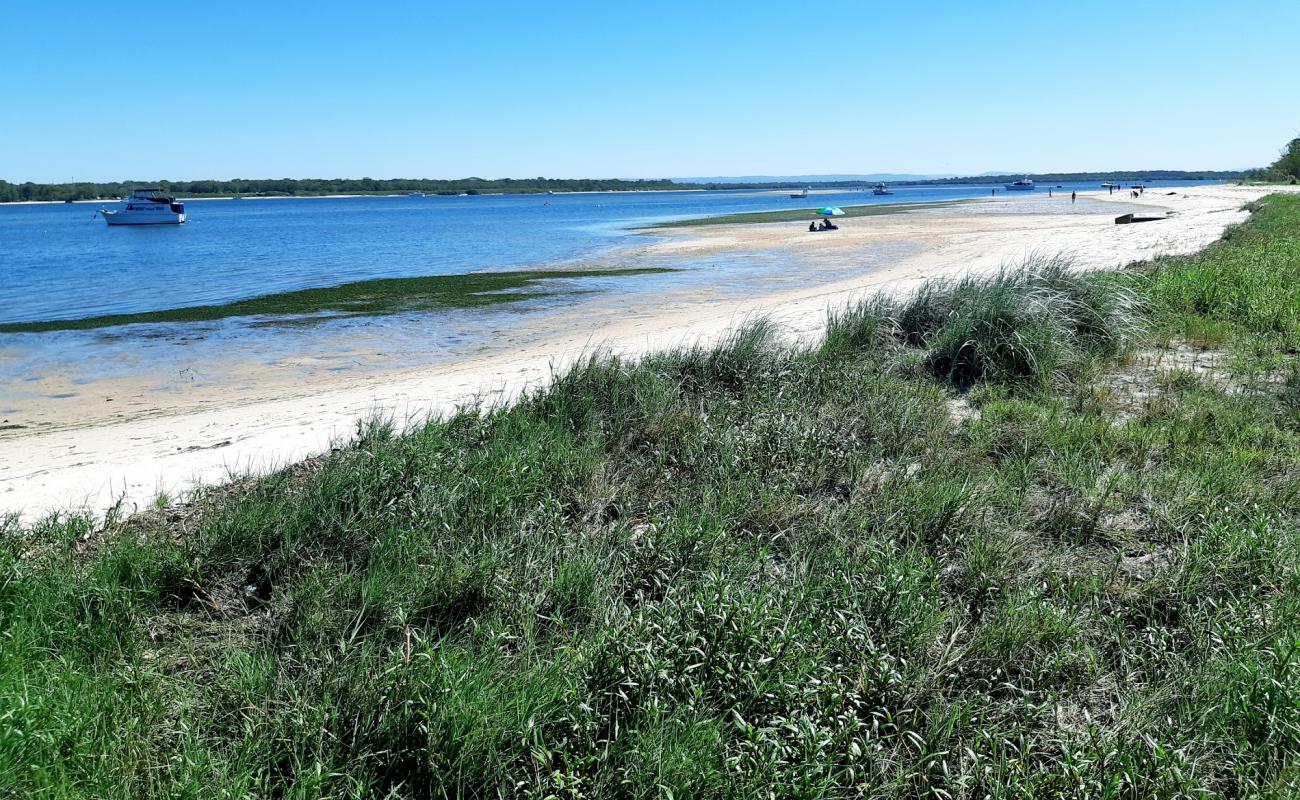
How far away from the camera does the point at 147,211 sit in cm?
6956

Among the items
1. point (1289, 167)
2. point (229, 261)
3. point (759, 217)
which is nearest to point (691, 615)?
point (229, 261)

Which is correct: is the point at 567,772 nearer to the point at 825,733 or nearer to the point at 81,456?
the point at 825,733

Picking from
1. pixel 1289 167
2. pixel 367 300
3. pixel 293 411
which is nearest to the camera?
pixel 293 411

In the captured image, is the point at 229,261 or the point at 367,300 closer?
the point at 367,300

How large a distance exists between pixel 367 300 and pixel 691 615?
19958 millimetres

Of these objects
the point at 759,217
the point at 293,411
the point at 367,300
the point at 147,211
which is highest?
the point at 147,211

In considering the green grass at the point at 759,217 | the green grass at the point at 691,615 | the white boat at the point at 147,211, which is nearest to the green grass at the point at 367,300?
the green grass at the point at 691,615

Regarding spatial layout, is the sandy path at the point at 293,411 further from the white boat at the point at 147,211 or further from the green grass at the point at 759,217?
the white boat at the point at 147,211

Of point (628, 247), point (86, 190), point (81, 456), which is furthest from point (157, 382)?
point (86, 190)

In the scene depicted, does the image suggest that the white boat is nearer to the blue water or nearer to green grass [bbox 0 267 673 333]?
the blue water

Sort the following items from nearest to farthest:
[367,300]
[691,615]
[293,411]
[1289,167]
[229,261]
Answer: [691,615]
[293,411]
[367,300]
[229,261]
[1289,167]

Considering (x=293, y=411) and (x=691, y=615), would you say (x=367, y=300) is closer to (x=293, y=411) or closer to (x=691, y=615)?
(x=293, y=411)

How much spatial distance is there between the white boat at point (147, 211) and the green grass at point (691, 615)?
77.5 metres

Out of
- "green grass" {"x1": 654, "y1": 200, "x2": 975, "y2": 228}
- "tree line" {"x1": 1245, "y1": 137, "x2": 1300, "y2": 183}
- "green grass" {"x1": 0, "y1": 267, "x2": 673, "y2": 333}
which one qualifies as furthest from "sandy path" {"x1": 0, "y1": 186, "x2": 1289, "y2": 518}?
"tree line" {"x1": 1245, "y1": 137, "x2": 1300, "y2": 183}
